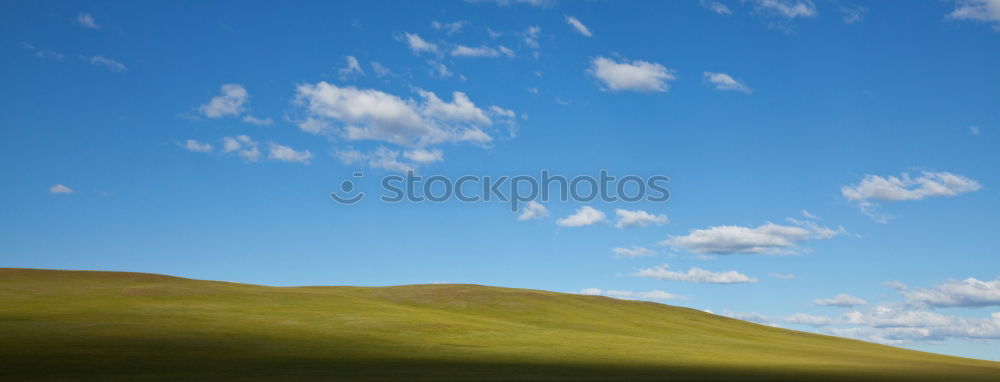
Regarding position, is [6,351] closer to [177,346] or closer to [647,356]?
[177,346]

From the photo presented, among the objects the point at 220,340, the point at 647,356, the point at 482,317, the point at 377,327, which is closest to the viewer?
the point at 220,340

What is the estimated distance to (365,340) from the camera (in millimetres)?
39188

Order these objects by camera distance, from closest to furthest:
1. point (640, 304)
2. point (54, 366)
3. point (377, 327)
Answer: point (54, 366) < point (377, 327) < point (640, 304)

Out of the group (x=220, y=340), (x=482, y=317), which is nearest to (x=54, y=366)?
(x=220, y=340)

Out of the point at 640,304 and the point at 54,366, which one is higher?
the point at 640,304

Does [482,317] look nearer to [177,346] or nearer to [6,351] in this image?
[177,346]

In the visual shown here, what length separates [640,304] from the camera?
260ft

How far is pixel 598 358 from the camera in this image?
36.3 metres

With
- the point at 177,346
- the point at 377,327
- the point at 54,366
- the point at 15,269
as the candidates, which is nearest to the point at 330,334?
the point at 377,327

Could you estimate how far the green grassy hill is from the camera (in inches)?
1094

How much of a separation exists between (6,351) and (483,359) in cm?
1702

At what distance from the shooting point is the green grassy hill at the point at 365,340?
91.2ft

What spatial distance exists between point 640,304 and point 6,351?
5838 centimetres

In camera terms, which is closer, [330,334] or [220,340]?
[220,340]
